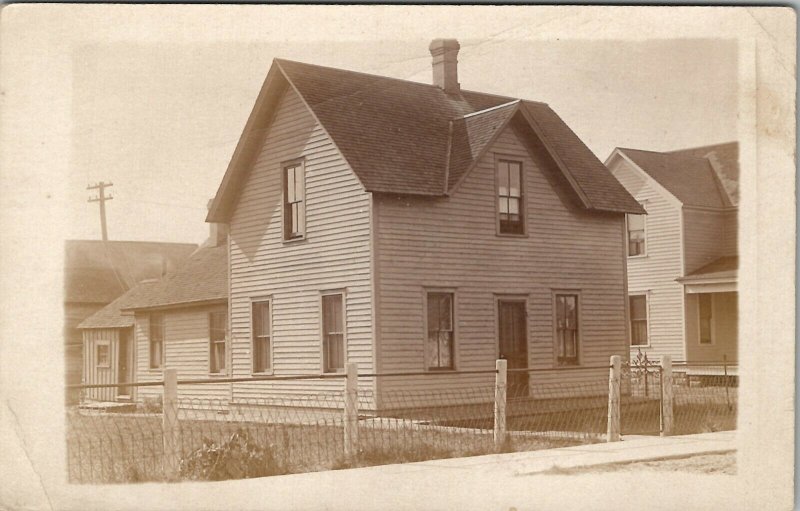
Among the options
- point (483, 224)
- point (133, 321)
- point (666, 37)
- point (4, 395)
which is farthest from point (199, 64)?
point (133, 321)

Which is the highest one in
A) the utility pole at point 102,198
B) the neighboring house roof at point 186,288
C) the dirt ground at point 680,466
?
the utility pole at point 102,198

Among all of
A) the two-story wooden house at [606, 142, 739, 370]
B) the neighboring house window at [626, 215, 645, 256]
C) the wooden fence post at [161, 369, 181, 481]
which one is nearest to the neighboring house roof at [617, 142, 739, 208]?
the two-story wooden house at [606, 142, 739, 370]

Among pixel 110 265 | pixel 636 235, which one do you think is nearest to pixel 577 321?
pixel 636 235

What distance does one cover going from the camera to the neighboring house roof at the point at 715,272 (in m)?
23.2

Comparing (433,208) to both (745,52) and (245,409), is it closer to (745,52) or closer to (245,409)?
(245,409)

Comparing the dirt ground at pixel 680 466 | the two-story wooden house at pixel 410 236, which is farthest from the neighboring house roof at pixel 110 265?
the dirt ground at pixel 680 466

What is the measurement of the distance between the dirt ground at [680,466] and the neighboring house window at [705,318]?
12119mm

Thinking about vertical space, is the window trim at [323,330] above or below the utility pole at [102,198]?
below

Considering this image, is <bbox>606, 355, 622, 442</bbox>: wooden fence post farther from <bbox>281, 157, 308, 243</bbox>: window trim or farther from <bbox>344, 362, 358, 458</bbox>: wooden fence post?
<bbox>281, 157, 308, 243</bbox>: window trim

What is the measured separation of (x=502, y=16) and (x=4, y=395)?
6.41 metres

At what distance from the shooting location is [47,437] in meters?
10.4

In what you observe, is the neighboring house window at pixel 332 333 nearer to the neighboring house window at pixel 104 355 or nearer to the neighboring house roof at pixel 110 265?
the neighboring house roof at pixel 110 265

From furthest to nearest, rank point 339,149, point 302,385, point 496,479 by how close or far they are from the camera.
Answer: point 302,385, point 339,149, point 496,479

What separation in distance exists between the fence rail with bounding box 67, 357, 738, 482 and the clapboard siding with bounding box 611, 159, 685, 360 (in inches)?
96.5
